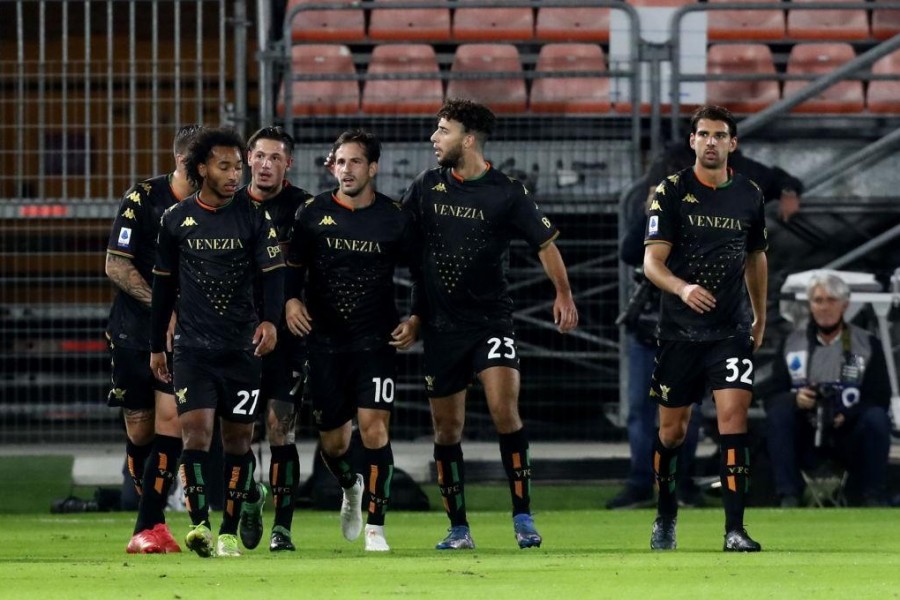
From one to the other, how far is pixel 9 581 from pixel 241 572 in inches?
34.0

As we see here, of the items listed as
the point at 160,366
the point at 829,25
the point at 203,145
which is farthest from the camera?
the point at 829,25

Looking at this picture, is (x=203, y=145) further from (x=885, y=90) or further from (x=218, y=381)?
(x=885, y=90)

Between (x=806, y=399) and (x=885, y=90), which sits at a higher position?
(x=885, y=90)

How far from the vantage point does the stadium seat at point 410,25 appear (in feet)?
52.2

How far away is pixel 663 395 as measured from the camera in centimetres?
852

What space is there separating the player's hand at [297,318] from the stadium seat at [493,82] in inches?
247

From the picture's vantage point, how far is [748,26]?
16.2 metres

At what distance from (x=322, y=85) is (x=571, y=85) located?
2044 millimetres

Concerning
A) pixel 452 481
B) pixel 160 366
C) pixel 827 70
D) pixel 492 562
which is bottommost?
pixel 492 562

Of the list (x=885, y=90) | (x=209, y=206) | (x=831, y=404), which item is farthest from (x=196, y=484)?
(x=885, y=90)

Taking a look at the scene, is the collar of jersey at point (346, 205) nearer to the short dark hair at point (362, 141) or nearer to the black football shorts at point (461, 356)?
the short dark hair at point (362, 141)

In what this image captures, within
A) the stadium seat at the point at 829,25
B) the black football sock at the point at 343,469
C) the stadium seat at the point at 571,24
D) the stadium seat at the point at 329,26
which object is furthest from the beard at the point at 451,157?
the stadium seat at the point at 829,25

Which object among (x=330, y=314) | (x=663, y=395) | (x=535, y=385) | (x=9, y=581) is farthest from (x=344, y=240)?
(x=535, y=385)

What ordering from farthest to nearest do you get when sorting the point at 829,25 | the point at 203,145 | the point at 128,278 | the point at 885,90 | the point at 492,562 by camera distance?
the point at 829,25 < the point at 885,90 < the point at 128,278 < the point at 203,145 < the point at 492,562
